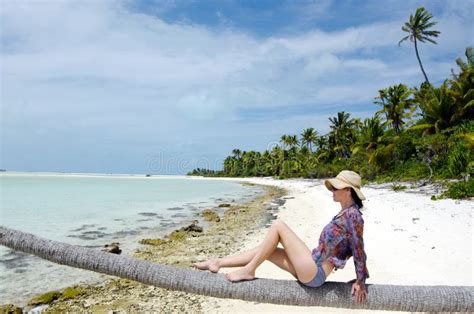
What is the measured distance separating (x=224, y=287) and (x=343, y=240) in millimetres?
1234

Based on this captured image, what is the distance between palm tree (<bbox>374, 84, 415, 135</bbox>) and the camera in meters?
42.2

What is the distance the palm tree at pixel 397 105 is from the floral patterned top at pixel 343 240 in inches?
1657

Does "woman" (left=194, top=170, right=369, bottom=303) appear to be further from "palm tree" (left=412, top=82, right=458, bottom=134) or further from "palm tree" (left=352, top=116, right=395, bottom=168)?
"palm tree" (left=352, top=116, right=395, bottom=168)

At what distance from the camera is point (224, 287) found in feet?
9.74

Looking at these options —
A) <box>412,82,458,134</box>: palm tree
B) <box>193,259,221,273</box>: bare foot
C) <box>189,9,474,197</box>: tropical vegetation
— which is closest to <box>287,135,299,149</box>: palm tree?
<box>189,9,474,197</box>: tropical vegetation

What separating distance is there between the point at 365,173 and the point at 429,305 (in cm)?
3823

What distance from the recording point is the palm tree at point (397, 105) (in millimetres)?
42250

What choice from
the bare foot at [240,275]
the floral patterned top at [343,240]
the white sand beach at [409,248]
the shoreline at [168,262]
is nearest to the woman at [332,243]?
the floral patterned top at [343,240]

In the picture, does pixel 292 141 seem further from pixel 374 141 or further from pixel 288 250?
pixel 288 250

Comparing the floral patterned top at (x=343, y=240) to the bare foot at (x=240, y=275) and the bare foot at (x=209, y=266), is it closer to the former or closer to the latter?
the bare foot at (x=240, y=275)

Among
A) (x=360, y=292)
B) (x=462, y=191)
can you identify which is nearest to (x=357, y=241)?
(x=360, y=292)

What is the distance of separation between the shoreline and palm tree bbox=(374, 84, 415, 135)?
1136 inches

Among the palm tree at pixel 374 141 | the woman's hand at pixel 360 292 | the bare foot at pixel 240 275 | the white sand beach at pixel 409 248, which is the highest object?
the palm tree at pixel 374 141

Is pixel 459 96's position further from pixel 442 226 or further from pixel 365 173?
pixel 442 226
